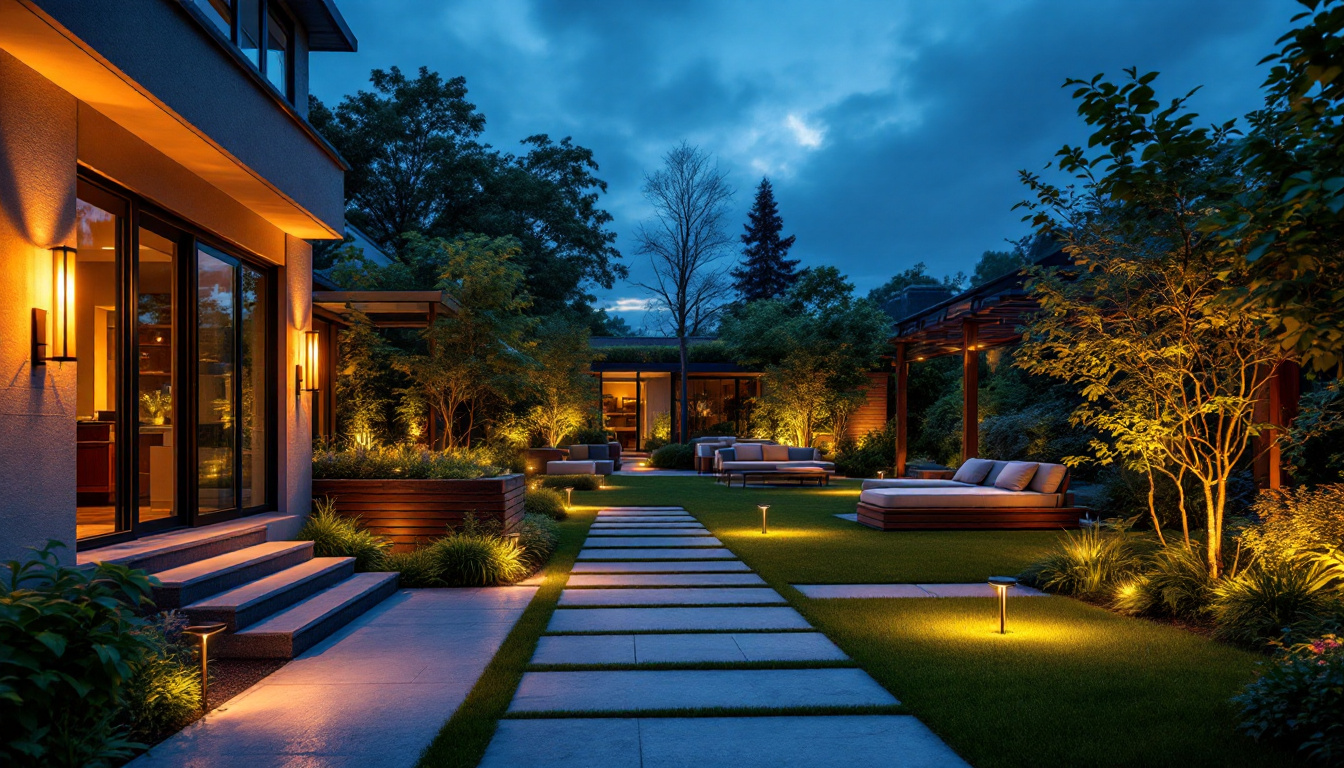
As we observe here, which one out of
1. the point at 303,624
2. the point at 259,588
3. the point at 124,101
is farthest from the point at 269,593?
the point at 124,101

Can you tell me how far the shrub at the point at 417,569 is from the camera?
6.14 m

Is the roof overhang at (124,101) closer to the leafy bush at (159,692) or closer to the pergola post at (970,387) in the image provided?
the leafy bush at (159,692)

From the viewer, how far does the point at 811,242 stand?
9381cm

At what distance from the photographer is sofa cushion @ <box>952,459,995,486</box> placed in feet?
35.1

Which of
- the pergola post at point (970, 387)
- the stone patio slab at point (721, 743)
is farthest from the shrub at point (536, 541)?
the pergola post at point (970, 387)

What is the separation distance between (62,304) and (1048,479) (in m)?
9.94

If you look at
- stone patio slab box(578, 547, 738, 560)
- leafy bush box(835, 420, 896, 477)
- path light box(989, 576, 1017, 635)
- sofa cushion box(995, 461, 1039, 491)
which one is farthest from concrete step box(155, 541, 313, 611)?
leafy bush box(835, 420, 896, 477)

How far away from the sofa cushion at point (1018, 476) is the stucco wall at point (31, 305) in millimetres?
9555

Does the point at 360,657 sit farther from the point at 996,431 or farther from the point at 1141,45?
the point at 1141,45

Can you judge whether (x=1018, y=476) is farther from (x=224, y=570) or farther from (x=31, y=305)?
(x=31, y=305)

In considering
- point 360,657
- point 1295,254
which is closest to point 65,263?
point 360,657

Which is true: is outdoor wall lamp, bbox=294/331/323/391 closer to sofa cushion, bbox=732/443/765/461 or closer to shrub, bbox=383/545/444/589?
shrub, bbox=383/545/444/589

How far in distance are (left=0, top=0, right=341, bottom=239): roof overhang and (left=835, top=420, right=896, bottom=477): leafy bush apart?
48.9ft

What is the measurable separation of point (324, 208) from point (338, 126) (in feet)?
71.1
